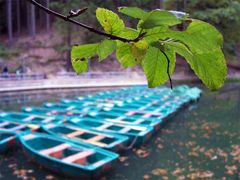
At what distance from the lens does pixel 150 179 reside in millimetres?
6176

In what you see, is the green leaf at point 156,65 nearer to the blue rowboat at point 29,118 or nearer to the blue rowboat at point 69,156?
the blue rowboat at point 69,156

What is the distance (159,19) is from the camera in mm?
431

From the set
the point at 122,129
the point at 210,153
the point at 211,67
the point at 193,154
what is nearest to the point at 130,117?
the point at 122,129

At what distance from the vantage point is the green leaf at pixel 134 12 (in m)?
0.42

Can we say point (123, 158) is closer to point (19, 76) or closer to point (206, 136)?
point (206, 136)

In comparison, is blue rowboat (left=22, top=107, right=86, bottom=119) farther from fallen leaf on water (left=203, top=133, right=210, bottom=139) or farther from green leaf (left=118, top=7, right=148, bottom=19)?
green leaf (left=118, top=7, right=148, bottom=19)

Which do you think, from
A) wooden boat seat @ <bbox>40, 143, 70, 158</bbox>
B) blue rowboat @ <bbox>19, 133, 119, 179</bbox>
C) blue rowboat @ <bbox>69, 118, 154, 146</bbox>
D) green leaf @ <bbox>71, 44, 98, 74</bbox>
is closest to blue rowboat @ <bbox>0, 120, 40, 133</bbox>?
blue rowboat @ <bbox>19, 133, 119, 179</bbox>

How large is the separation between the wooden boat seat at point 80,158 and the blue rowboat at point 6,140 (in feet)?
6.25

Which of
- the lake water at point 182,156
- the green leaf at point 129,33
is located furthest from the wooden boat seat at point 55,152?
the green leaf at point 129,33

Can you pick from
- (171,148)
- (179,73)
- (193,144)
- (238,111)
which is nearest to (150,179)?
(171,148)

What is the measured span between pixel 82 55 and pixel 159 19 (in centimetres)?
20

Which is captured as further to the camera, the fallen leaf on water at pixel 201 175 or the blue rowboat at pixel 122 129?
the blue rowboat at pixel 122 129

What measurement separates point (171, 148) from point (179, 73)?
16626 mm

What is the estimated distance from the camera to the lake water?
6.45 metres
